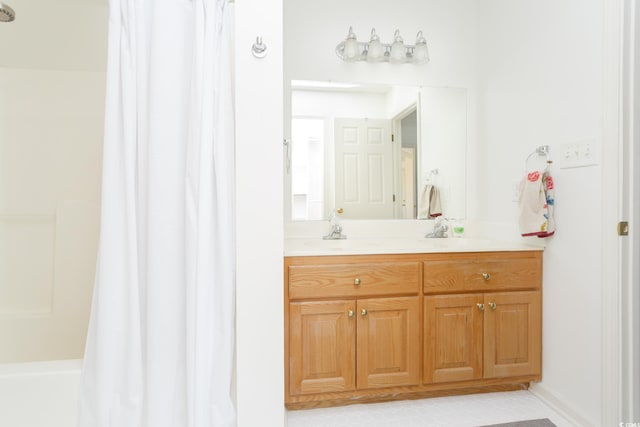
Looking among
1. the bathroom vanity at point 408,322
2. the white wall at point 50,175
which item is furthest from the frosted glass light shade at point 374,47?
the white wall at point 50,175

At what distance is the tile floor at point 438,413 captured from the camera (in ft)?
5.21

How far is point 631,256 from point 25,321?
108 inches

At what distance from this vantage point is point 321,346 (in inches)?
63.8

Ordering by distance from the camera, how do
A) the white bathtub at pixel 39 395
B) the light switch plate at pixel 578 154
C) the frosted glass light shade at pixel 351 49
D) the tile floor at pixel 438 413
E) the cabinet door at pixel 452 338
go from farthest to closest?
the frosted glass light shade at pixel 351 49 < the cabinet door at pixel 452 338 < the tile floor at pixel 438 413 < the light switch plate at pixel 578 154 < the white bathtub at pixel 39 395

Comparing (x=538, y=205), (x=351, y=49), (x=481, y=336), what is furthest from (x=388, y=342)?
(x=351, y=49)

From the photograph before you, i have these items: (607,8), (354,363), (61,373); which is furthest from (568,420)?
(61,373)

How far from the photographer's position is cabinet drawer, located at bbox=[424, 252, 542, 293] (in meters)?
1.73

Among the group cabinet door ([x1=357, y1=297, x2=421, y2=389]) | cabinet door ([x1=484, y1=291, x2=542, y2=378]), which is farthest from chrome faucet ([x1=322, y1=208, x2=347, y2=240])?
cabinet door ([x1=484, y1=291, x2=542, y2=378])

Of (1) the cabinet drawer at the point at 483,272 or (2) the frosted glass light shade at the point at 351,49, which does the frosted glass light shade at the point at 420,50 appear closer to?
(2) the frosted glass light shade at the point at 351,49

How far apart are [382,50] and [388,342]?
1.87m

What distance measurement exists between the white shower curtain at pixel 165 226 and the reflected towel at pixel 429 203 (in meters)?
1.58

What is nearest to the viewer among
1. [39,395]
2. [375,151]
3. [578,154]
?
[39,395]

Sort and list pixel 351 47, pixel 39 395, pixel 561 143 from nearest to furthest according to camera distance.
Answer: pixel 39 395
pixel 561 143
pixel 351 47

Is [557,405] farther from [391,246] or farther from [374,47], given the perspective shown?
[374,47]
